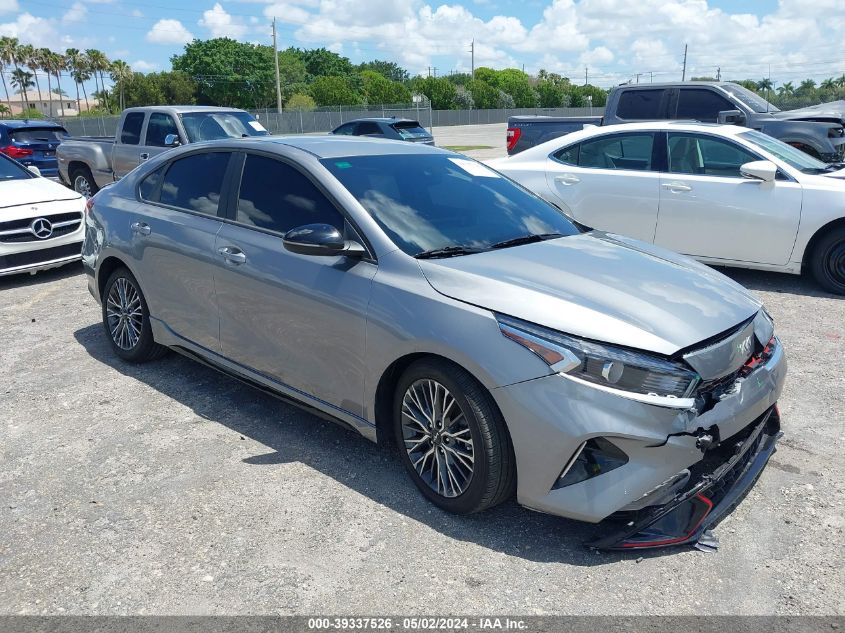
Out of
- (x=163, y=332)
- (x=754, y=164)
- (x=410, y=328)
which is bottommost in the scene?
(x=163, y=332)

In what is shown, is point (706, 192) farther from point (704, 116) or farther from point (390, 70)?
point (390, 70)

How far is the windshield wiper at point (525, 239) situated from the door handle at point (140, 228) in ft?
8.31

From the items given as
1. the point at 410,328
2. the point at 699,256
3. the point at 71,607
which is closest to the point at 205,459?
the point at 71,607

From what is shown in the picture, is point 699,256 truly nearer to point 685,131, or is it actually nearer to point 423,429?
point 685,131

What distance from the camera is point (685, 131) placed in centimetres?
761

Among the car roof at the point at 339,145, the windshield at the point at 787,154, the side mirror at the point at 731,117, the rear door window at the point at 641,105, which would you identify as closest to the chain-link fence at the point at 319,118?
the rear door window at the point at 641,105

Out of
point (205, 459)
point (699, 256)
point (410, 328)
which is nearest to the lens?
point (410, 328)

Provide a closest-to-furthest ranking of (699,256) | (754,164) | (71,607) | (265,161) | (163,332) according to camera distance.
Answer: (71,607) → (265,161) → (163,332) → (754,164) → (699,256)

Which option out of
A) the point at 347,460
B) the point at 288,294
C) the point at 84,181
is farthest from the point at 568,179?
the point at 84,181

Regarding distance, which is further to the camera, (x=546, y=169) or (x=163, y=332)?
(x=546, y=169)

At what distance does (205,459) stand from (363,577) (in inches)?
56.5

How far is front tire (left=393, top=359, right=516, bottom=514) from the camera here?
3.13 m

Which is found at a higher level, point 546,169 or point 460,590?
point 546,169

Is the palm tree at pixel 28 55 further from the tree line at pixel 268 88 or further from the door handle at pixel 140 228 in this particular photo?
the door handle at pixel 140 228
